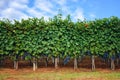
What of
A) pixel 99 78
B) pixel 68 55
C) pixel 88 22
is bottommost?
pixel 99 78

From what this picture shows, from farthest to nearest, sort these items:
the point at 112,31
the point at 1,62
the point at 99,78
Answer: the point at 1,62
the point at 112,31
the point at 99,78

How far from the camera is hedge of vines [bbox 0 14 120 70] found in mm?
19547

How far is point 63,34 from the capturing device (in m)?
19.8

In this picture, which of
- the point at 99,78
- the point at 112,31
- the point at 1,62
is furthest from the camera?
the point at 1,62

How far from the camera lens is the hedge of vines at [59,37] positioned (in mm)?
19547

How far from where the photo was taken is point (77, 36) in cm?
1962

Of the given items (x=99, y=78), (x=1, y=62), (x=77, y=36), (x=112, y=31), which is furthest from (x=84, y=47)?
(x=1, y=62)

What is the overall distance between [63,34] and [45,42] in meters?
1.78

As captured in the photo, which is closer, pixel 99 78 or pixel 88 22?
pixel 99 78

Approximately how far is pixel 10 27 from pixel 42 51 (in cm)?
360

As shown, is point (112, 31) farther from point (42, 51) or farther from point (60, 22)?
point (42, 51)

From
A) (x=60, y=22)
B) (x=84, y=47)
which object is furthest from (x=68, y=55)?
(x=60, y=22)

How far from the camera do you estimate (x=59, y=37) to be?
1984 centimetres

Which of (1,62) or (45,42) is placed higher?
(45,42)
